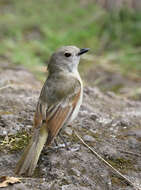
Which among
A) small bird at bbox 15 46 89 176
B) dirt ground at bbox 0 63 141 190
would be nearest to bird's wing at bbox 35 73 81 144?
small bird at bbox 15 46 89 176

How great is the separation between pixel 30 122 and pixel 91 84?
2795 mm

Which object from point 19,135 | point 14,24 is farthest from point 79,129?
point 14,24

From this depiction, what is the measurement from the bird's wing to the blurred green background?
11.0ft

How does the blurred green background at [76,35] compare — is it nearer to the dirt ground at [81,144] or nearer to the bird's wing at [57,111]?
the dirt ground at [81,144]

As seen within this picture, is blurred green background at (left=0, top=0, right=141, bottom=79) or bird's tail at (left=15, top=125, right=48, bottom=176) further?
blurred green background at (left=0, top=0, right=141, bottom=79)

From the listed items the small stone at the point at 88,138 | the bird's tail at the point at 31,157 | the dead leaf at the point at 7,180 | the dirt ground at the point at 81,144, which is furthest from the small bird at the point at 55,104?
the small stone at the point at 88,138

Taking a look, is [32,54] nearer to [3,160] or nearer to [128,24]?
[128,24]

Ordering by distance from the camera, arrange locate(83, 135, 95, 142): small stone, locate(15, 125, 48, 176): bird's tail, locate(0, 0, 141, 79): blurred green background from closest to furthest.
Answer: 1. locate(15, 125, 48, 176): bird's tail
2. locate(83, 135, 95, 142): small stone
3. locate(0, 0, 141, 79): blurred green background

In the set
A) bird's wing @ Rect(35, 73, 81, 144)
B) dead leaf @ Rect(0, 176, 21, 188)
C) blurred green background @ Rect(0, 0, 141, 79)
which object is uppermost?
blurred green background @ Rect(0, 0, 141, 79)

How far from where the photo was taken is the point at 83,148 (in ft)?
13.0

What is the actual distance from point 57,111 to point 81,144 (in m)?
0.52

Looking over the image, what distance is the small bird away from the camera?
340 centimetres

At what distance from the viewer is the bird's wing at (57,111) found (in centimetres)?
370

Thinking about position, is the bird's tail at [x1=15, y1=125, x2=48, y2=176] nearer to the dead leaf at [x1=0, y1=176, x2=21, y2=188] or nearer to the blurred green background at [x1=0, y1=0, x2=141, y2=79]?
the dead leaf at [x1=0, y1=176, x2=21, y2=188]
